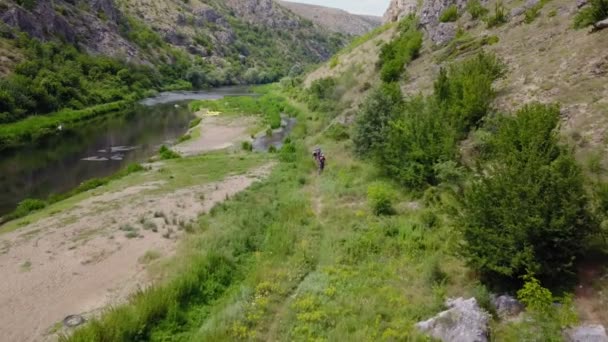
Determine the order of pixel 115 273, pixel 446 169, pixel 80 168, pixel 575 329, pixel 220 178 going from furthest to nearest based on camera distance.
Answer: pixel 80 168 < pixel 220 178 < pixel 446 169 < pixel 115 273 < pixel 575 329

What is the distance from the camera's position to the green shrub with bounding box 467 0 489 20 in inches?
1773

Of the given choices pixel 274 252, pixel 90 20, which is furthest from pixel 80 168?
pixel 90 20

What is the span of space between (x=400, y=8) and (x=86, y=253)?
76867mm

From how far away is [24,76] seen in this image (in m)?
71.7

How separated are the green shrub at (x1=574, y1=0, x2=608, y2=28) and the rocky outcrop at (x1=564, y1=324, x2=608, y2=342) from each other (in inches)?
896

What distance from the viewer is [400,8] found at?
8325 cm

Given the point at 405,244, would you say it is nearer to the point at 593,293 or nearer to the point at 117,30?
the point at 593,293

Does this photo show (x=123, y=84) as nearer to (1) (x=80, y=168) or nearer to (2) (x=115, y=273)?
(1) (x=80, y=168)

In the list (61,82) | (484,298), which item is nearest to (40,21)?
(61,82)

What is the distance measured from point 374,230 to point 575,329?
9293mm

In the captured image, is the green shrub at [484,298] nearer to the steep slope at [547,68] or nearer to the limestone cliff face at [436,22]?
the steep slope at [547,68]

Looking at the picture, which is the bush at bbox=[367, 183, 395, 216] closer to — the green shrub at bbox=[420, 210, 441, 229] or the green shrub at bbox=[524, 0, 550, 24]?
the green shrub at bbox=[420, 210, 441, 229]

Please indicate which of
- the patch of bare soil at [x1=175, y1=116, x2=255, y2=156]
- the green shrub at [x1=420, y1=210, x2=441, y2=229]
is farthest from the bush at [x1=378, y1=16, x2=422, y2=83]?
the green shrub at [x1=420, y1=210, x2=441, y2=229]

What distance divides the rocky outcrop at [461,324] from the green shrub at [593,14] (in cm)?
2298
